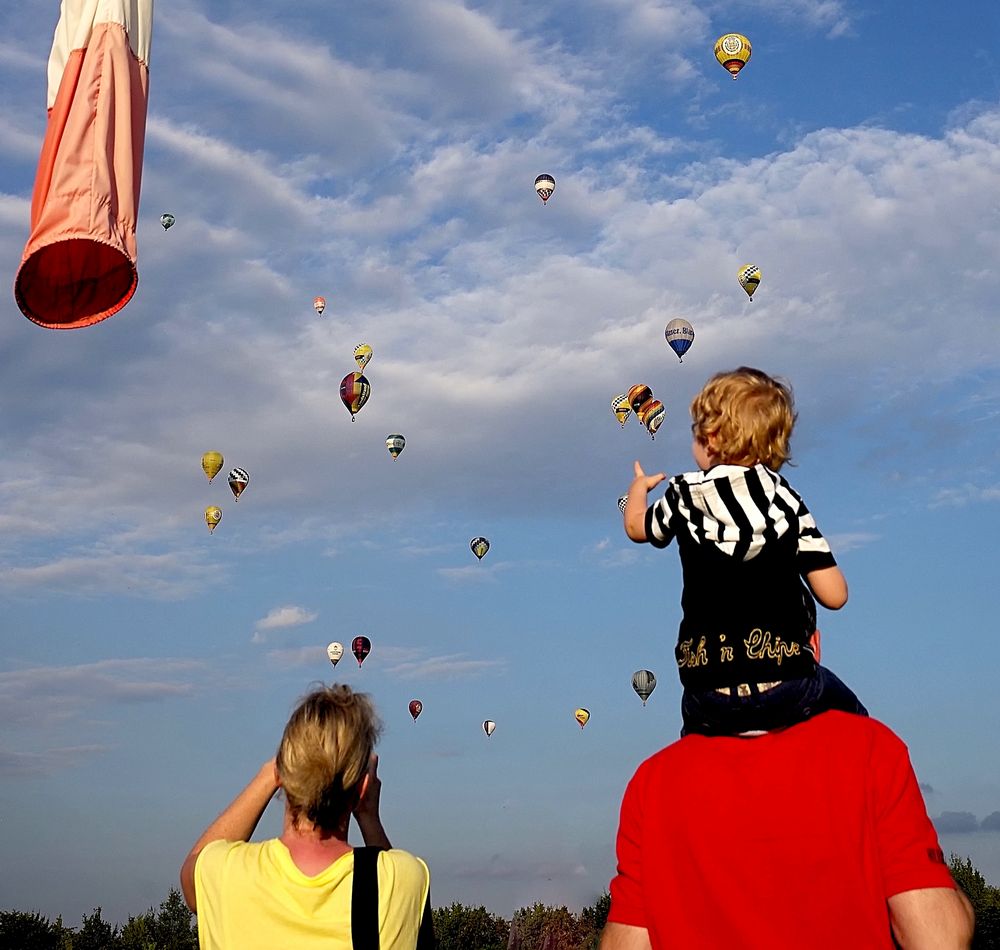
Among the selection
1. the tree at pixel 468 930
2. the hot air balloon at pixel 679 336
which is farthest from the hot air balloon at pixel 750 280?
the tree at pixel 468 930

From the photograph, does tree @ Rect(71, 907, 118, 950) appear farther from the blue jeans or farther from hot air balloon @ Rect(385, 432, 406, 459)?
the blue jeans

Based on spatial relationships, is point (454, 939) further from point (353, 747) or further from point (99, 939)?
point (353, 747)

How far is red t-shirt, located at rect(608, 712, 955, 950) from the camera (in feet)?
11.3

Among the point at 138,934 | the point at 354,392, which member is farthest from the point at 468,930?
the point at 354,392

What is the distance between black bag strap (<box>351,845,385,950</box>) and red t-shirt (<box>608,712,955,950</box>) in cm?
96

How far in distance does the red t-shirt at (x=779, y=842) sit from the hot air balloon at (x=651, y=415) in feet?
190

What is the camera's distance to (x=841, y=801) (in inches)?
138

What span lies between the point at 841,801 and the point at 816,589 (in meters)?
0.76

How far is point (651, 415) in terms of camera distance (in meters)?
61.8

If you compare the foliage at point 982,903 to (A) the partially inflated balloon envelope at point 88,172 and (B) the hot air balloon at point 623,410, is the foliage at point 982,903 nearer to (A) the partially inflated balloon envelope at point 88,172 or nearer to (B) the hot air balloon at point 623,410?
(B) the hot air balloon at point 623,410

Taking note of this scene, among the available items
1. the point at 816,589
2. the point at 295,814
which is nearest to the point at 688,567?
the point at 816,589

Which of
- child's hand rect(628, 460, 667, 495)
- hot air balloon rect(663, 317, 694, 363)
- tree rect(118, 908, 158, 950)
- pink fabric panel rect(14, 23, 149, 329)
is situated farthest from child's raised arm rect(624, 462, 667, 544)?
tree rect(118, 908, 158, 950)

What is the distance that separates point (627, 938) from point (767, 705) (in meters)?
0.80

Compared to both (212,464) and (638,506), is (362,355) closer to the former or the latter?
(212,464)
